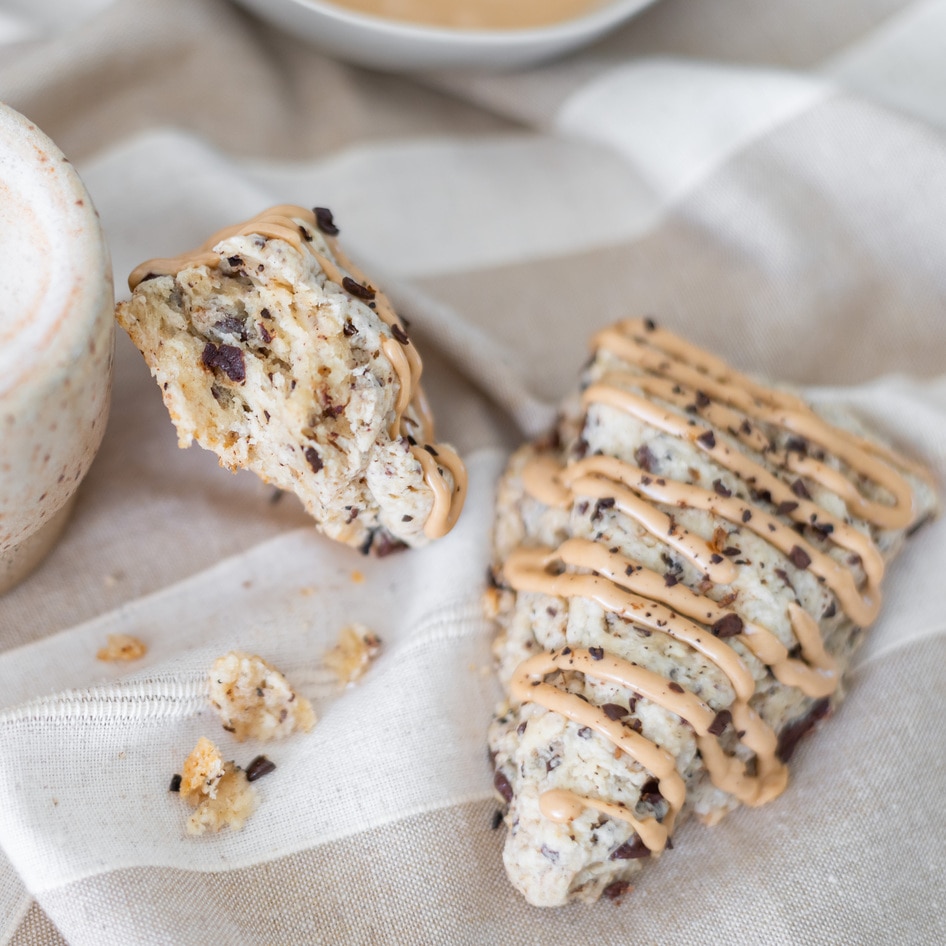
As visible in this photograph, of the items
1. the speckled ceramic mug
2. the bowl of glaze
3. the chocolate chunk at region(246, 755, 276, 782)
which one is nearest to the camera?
the speckled ceramic mug

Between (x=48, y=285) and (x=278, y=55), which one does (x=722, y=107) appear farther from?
(x=48, y=285)

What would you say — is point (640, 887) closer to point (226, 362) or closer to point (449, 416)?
point (449, 416)

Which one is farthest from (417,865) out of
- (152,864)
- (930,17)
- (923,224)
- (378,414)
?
(930,17)

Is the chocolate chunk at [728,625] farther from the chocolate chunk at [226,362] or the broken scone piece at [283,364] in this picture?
the chocolate chunk at [226,362]

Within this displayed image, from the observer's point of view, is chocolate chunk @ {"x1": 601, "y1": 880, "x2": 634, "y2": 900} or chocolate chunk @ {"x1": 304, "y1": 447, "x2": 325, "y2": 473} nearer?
chocolate chunk @ {"x1": 304, "y1": 447, "x2": 325, "y2": 473}

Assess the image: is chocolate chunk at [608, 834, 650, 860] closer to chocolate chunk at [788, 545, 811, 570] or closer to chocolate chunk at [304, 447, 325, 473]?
chocolate chunk at [788, 545, 811, 570]

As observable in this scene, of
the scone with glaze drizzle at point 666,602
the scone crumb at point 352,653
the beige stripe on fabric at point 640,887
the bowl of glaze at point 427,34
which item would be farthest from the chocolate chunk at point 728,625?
the bowl of glaze at point 427,34

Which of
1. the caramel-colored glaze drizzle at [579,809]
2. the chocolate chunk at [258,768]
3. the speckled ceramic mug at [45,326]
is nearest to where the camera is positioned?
the speckled ceramic mug at [45,326]

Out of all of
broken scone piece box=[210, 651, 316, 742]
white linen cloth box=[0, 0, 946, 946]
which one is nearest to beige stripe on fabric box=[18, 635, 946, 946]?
white linen cloth box=[0, 0, 946, 946]
